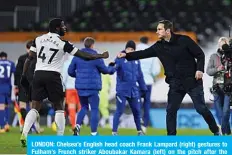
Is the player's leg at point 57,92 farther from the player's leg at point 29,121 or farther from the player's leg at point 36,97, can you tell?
the player's leg at point 29,121

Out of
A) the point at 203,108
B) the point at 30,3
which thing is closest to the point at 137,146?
the point at 203,108

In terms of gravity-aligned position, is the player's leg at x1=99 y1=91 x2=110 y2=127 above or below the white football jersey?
below

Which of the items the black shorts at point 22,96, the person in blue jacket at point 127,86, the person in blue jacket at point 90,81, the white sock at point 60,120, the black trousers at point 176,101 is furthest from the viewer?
the black shorts at point 22,96

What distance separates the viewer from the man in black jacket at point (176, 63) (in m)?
15.1

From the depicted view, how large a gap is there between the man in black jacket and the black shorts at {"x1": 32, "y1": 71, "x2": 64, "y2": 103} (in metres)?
1.39

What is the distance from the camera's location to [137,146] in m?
11.1

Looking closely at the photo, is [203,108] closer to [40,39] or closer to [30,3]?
[40,39]

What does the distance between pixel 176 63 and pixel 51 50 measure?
222 centimetres

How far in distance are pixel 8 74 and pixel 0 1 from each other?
11916mm

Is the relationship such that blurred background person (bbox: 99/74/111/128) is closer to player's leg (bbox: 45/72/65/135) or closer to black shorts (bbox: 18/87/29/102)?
black shorts (bbox: 18/87/29/102)

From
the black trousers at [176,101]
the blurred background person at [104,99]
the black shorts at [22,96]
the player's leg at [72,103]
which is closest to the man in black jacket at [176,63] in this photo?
the black trousers at [176,101]

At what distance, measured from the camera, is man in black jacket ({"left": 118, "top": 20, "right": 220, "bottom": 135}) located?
49.6 feet

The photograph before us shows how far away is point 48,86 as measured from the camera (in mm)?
15578

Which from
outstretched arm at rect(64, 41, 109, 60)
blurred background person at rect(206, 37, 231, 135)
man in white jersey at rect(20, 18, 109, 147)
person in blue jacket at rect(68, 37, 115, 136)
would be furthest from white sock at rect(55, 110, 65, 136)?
blurred background person at rect(206, 37, 231, 135)
